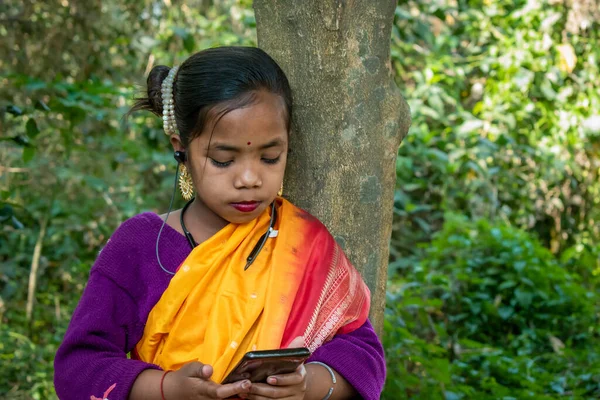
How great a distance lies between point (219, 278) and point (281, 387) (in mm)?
356

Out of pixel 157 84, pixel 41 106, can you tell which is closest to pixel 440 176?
pixel 41 106

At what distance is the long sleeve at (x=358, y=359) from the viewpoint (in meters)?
2.10

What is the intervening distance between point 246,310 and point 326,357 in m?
0.26

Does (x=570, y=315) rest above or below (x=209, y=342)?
below

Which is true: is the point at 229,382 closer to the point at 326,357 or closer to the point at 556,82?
the point at 326,357

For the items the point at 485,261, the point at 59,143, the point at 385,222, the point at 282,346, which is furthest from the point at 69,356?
the point at 59,143

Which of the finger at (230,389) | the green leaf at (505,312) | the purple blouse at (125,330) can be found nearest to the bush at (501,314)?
the green leaf at (505,312)

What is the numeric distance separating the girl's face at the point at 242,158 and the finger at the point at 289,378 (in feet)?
1.51

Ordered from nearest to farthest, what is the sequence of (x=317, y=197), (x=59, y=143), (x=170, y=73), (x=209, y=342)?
(x=209, y=342), (x=170, y=73), (x=317, y=197), (x=59, y=143)

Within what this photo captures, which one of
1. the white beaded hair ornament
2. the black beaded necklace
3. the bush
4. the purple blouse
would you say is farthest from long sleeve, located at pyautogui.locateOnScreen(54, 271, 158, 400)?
the bush

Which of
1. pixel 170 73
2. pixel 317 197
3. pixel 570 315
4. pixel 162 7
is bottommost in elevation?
pixel 570 315

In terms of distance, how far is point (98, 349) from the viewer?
78.7 inches

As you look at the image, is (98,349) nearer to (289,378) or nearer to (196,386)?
(196,386)

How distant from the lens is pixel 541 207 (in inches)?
273
